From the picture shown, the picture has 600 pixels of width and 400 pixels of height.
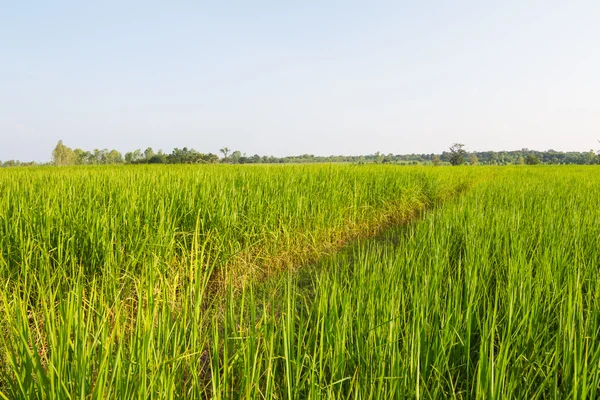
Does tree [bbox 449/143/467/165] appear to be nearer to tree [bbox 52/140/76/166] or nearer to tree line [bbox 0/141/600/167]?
tree line [bbox 0/141/600/167]

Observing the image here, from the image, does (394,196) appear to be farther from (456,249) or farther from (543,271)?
(543,271)

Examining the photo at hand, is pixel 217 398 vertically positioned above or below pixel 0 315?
above

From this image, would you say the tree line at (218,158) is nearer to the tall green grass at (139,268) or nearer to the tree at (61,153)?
the tree at (61,153)

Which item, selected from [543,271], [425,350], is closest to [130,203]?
[425,350]

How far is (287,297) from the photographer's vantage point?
126cm

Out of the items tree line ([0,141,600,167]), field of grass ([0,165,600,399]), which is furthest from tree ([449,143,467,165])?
field of grass ([0,165,600,399])

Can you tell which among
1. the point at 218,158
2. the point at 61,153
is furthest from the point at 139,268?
the point at 61,153

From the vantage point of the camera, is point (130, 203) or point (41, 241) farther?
point (130, 203)

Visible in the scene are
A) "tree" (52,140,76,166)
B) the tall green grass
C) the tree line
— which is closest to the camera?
the tall green grass

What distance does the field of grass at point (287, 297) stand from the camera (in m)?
1.01

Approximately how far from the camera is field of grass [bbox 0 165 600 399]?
3.31 feet

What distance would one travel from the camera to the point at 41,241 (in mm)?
2303

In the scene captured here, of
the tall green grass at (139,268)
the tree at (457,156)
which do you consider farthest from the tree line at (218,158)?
the tall green grass at (139,268)

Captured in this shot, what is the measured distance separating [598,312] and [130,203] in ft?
9.83
